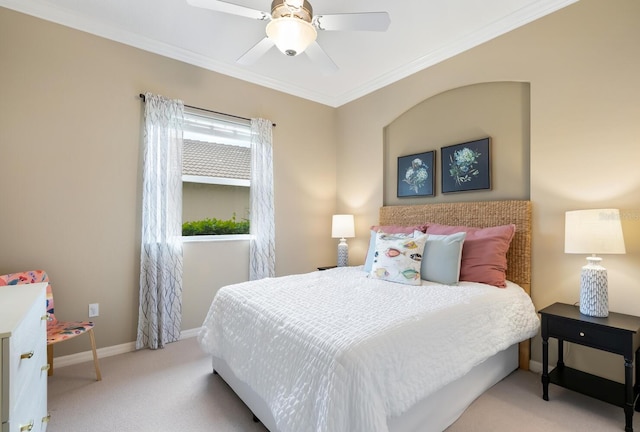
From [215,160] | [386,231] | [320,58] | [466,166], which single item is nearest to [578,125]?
[466,166]

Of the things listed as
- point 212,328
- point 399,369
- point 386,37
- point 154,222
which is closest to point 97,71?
point 154,222

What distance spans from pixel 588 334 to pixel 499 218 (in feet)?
3.47

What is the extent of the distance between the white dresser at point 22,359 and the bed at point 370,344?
35.2 inches

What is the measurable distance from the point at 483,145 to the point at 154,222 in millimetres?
3243

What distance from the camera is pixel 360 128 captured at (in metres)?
4.04

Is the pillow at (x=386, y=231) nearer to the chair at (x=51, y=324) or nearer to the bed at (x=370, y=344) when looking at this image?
the bed at (x=370, y=344)

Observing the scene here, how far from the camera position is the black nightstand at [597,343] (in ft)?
5.56

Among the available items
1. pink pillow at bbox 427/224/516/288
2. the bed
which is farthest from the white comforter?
pink pillow at bbox 427/224/516/288

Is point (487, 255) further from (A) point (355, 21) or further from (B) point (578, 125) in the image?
(A) point (355, 21)

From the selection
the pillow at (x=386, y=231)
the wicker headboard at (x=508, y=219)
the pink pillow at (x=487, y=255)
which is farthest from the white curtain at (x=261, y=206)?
the pink pillow at (x=487, y=255)

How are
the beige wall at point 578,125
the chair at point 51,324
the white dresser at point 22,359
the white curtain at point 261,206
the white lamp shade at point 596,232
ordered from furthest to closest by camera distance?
the white curtain at point 261,206 < the chair at point 51,324 < the beige wall at point 578,125 < the white lamp shade at point 596,232 < the white dresser at point 22,359

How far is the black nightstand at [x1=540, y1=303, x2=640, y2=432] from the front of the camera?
1694 mm

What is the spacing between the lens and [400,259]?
8.02 feet

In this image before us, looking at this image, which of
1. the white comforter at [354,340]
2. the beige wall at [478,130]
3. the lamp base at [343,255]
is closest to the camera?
the white comforter at [354,340]
